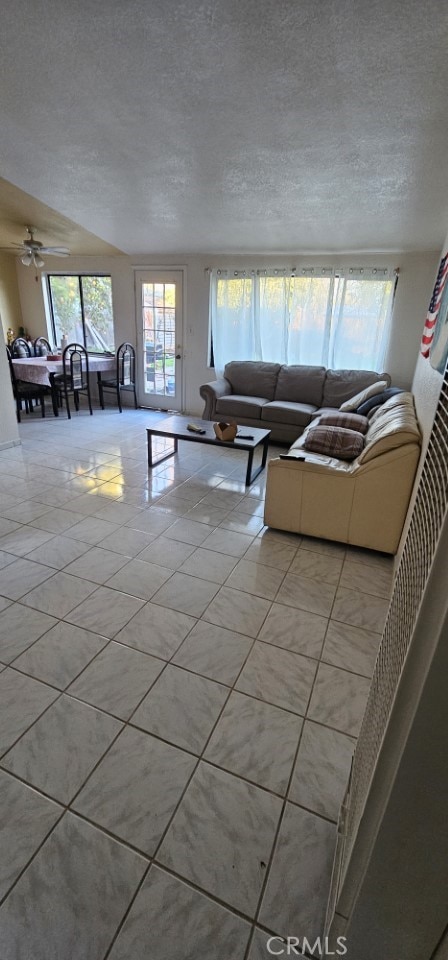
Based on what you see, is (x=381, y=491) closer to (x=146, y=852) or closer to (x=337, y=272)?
(x=146, y=852)

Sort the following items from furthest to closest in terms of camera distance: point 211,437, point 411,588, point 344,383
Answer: point 344,383 < point 211,437 < point 411,588

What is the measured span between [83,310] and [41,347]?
87 centimetres

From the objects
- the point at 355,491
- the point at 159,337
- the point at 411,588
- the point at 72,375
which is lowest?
the point at 355,491

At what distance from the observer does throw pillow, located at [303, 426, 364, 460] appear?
2902 millimetres

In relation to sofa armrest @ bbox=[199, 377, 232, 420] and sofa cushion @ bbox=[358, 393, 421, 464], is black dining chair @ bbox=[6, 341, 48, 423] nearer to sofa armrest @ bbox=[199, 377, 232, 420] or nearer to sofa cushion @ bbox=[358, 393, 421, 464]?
sofa armrest @ bbox=[199, 377, 232, 420]

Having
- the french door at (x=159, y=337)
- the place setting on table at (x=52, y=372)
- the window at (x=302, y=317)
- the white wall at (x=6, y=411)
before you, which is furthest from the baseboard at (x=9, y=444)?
the window at (x=302, y=317)

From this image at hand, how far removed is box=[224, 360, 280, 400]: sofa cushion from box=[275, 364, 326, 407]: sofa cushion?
0.11 metres

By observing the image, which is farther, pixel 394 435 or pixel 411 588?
pixel 394 435

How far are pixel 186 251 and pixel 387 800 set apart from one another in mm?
5705

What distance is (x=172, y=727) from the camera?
1429mm

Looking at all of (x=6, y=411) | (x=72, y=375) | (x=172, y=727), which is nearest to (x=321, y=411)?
(x=72, y=375)

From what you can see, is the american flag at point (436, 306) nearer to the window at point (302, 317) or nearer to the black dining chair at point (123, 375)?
the window at point (302, 317)

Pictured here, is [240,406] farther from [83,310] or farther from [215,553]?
[83,310]

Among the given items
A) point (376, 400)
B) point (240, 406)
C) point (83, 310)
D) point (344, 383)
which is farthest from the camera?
point (83, 310)
